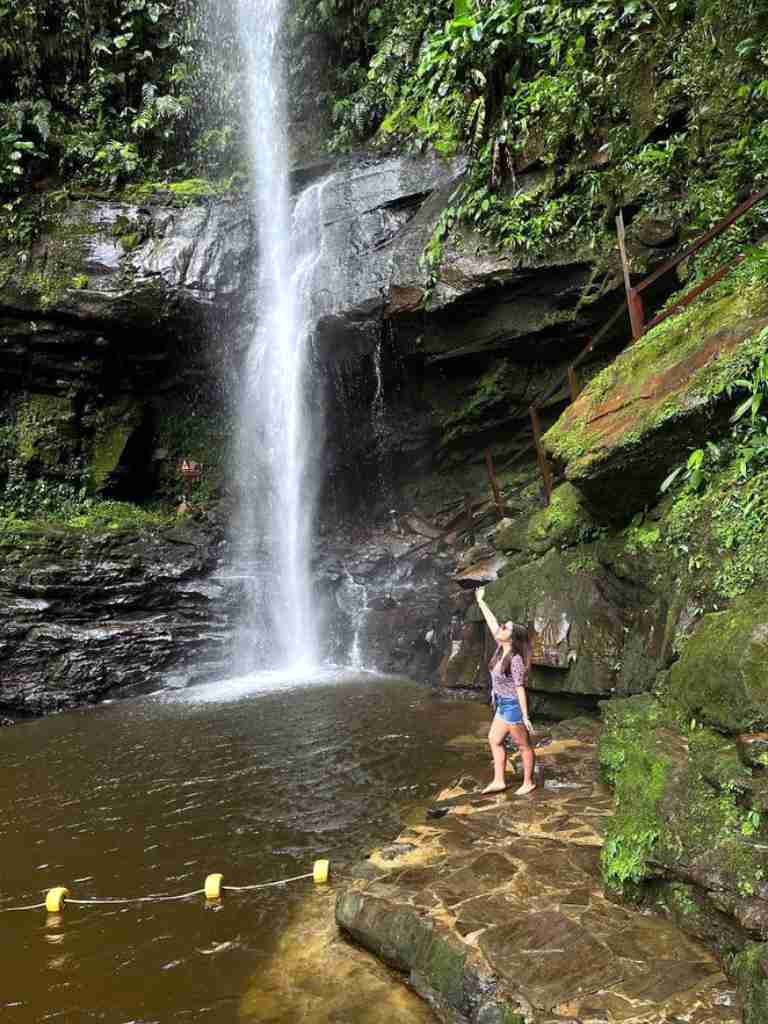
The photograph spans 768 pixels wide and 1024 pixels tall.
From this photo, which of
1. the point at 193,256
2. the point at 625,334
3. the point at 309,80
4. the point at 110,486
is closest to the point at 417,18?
the point at 309,80

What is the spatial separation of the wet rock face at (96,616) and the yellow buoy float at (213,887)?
8220 millimetres

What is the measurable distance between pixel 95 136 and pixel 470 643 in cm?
1625

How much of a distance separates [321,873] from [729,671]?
2.79 metres

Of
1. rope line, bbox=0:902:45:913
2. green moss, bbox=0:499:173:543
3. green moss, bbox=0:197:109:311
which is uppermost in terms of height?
green moss, bbox=0:197:109:311

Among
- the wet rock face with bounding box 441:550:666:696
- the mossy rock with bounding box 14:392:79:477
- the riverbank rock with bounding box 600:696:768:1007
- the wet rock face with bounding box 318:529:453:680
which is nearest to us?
the riverbank rock with bounding box 600:696:768:1007

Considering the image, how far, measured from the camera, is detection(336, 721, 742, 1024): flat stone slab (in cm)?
274

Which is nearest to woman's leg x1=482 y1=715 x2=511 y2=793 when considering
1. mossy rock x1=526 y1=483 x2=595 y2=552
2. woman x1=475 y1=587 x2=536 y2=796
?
woman x1=475 y1=587 x2=536 y2=796

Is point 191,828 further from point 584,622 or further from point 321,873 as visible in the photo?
point 584,622

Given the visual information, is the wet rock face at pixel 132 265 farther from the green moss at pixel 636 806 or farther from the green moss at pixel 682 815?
the green moss at pixel 682 815

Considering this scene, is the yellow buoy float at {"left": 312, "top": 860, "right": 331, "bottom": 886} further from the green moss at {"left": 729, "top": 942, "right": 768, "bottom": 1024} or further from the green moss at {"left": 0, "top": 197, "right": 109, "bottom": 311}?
the green moss at {"left": 0, "top": 197, "right": 109, "bottom": 311}

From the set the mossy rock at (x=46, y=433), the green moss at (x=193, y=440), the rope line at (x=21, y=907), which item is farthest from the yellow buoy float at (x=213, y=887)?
the green moss at (x=193, y=440)

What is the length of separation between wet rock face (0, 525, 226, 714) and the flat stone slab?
8.72 meters

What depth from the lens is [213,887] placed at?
4.37 meters

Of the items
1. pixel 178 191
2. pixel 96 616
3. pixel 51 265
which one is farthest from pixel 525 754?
pixel 178 191
